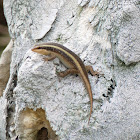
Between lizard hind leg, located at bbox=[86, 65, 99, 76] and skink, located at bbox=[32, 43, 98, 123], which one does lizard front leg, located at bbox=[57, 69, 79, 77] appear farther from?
lizard hind leg, located at bbox=[86, 65, 99, 76]

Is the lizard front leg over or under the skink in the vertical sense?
under

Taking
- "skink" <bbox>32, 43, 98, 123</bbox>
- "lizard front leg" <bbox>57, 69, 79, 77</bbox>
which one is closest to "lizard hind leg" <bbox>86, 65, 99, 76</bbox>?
"skink" <bbox>32, 43, 98, 123</bbox>

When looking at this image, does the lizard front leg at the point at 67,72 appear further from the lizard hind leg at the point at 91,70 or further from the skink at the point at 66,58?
the lizard hind leg at the point at 91,70

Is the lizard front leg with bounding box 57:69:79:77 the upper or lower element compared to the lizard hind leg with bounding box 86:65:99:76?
lower

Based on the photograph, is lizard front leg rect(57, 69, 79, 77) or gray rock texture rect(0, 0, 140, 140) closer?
gray rock texture rect(0, 0, 140, 140)

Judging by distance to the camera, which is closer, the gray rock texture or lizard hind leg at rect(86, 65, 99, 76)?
the gray rock texture

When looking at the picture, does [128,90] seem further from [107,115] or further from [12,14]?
[12,14]

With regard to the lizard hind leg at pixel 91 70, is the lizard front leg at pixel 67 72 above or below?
below

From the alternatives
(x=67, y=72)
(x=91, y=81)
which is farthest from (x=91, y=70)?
(x=67, y=72)

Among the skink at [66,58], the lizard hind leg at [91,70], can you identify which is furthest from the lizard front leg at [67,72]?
the lizard hind leg at [91,70]
